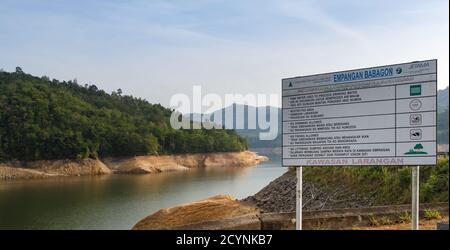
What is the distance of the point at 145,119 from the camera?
6950 centimetres

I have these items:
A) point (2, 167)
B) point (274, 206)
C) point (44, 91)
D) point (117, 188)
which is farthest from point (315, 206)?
point (44, 91)

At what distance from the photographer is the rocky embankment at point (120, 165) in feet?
149

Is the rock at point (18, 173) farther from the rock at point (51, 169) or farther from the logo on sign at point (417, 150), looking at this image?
the logo on sign at point (417, 150)

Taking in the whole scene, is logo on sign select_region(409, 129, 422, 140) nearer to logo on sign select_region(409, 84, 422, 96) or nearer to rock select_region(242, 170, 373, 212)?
logo on sign select_region(409, 84, 422, 96)

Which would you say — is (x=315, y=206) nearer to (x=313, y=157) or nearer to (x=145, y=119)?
(x=313, y=157)

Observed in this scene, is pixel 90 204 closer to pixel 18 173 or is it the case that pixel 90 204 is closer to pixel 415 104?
pixel 415 104

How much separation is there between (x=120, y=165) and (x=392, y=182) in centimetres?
4446

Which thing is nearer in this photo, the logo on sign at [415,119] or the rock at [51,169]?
the logo on sign at [415,119]

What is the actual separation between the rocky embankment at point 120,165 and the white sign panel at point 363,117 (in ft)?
144

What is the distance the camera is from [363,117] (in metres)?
4.60

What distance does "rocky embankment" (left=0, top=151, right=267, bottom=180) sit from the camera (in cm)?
4541

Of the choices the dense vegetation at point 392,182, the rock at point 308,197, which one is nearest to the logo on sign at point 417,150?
the dense vegetation at point 392,182

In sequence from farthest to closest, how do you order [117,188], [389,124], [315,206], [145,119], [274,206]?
[145,119] → [117,188] → [274,206] → [315,206] → [389,124]
